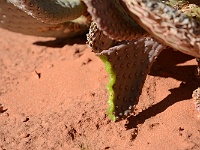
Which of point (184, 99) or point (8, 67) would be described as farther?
point (8, 67)

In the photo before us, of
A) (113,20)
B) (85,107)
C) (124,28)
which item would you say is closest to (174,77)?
(85,107)

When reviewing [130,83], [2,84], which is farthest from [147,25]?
[2,84]

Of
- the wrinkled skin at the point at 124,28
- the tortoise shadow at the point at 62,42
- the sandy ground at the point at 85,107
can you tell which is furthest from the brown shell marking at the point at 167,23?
the tortoise shadow at the point at 62,42

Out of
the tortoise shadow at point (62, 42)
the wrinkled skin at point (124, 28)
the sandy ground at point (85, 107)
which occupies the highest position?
the wrinkled skin at point (124, 28)

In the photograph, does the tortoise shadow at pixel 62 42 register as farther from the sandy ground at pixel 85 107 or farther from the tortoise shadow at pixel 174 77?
the tortoise shadow at pixel 174 77

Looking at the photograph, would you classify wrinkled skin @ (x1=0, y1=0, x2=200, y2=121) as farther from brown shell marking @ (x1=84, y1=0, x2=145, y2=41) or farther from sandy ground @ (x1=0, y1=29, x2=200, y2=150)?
sandy ground @ (x1=0, y1=29, x2=200, y2=150)

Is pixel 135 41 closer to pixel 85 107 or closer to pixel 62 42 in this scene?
pixel 85 107

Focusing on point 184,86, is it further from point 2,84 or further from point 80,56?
point 2,84
